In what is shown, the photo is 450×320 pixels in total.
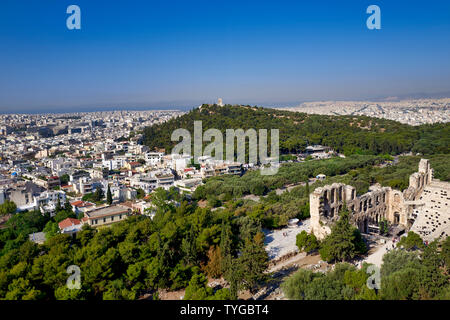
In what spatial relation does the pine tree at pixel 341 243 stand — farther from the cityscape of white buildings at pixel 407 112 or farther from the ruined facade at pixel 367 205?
the cityscape of white buildings at pixel 407 112

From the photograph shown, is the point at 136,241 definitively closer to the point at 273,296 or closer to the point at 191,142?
the point at 273,296

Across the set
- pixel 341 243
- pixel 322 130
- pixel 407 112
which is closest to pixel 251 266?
pixel 341 243

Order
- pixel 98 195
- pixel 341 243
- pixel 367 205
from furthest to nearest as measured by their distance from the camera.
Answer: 1. pixel 98 195
2. pixel 367 205
3. pixel 341 243

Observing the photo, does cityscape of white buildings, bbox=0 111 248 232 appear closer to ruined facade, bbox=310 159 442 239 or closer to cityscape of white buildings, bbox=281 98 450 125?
ruined facade, bbox=310 159 442 239

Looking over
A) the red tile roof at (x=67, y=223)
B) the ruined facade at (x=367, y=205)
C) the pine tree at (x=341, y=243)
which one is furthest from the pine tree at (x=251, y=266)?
the red tile roof at (x=67, y=223)

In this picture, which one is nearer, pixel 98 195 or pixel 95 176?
pixel 98 195

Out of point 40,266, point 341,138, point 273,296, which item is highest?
point 341,138

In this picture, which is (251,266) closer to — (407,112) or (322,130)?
(322,130)

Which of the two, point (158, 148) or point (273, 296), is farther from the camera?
point (158, 148)

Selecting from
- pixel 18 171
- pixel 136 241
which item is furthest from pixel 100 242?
pixel 18 171
